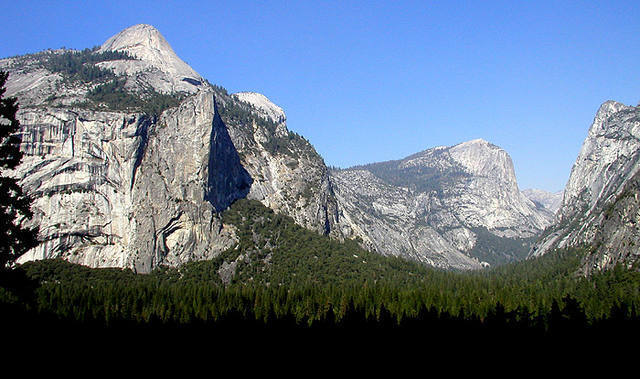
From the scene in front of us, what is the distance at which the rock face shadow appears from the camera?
165375 mm

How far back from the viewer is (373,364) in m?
79.5

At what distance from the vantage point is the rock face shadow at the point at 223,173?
165 metres

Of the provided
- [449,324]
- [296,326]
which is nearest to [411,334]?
[449,324]

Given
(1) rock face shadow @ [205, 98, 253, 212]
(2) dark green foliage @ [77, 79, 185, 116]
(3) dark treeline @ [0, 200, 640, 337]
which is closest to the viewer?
(3) dark treeline @ [0, 200, 640, 337]

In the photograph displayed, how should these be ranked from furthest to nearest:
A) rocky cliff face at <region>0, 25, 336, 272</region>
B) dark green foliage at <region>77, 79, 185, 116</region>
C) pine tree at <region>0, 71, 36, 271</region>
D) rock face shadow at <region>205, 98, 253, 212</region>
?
dark green foliage at <region>77, 79, 185, 116</region> < rock face shadow at <region>205, 98, 253, 212</region> < rocky cliff face at <region>0, 25, 336, 272</region> < pine tree at <region>0, 71, 36, 271</region>

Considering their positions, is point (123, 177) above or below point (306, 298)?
above

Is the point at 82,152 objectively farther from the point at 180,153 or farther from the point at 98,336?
the point at 98,336

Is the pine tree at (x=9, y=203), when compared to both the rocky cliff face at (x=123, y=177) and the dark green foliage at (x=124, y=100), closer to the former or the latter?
the rocky cliff face at (x=123, y=177)

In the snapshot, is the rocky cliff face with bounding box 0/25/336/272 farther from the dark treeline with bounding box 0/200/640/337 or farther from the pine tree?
the pine tree

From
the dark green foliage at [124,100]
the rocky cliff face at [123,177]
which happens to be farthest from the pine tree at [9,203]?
the dark green foliage at [124,100]

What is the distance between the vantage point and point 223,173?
568 ft

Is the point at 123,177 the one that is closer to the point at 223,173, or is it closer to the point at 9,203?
the point at 223,173

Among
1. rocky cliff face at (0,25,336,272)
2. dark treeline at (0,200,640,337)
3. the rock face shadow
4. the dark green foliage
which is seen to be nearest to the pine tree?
dark treeline at (0,200,640,337)

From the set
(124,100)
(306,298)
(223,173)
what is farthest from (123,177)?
(306,298)
